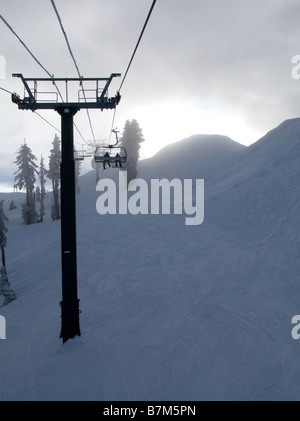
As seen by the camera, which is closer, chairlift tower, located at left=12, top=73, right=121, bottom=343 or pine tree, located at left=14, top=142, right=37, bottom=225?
chairlift tower, located at left=12, top=73, right=121, bottom=343

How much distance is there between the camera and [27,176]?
1917 inches

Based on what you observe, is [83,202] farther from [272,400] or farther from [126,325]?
[272,400]

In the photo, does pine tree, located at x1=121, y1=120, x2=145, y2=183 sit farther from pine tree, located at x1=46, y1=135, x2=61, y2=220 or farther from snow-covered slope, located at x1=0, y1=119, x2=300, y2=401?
snow-covered slope, located at x1=0, y1=119, x2=300, y2=401

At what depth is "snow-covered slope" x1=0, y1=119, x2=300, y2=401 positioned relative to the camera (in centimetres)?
927

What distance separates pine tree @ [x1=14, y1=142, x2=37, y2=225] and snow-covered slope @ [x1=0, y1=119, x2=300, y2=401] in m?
21.1

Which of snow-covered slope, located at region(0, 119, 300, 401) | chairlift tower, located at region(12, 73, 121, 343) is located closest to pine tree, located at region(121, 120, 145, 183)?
snow-covered slope, located at region(0, 119, 300, 401)

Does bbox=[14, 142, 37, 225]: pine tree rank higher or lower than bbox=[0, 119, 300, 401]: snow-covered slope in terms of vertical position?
higher

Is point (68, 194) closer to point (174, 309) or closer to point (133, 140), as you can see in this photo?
point (174, 309)

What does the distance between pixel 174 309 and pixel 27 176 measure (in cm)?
4236

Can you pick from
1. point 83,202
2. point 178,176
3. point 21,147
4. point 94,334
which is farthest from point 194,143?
point 94,334

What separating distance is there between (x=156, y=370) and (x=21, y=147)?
48146 millimetres

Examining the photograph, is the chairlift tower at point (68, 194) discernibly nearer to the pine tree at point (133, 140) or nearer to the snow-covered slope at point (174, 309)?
the snow-covered slope at point (174, 309)

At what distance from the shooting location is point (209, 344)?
425 inches

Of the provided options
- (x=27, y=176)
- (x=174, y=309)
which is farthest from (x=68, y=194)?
(x=27, y=176)
